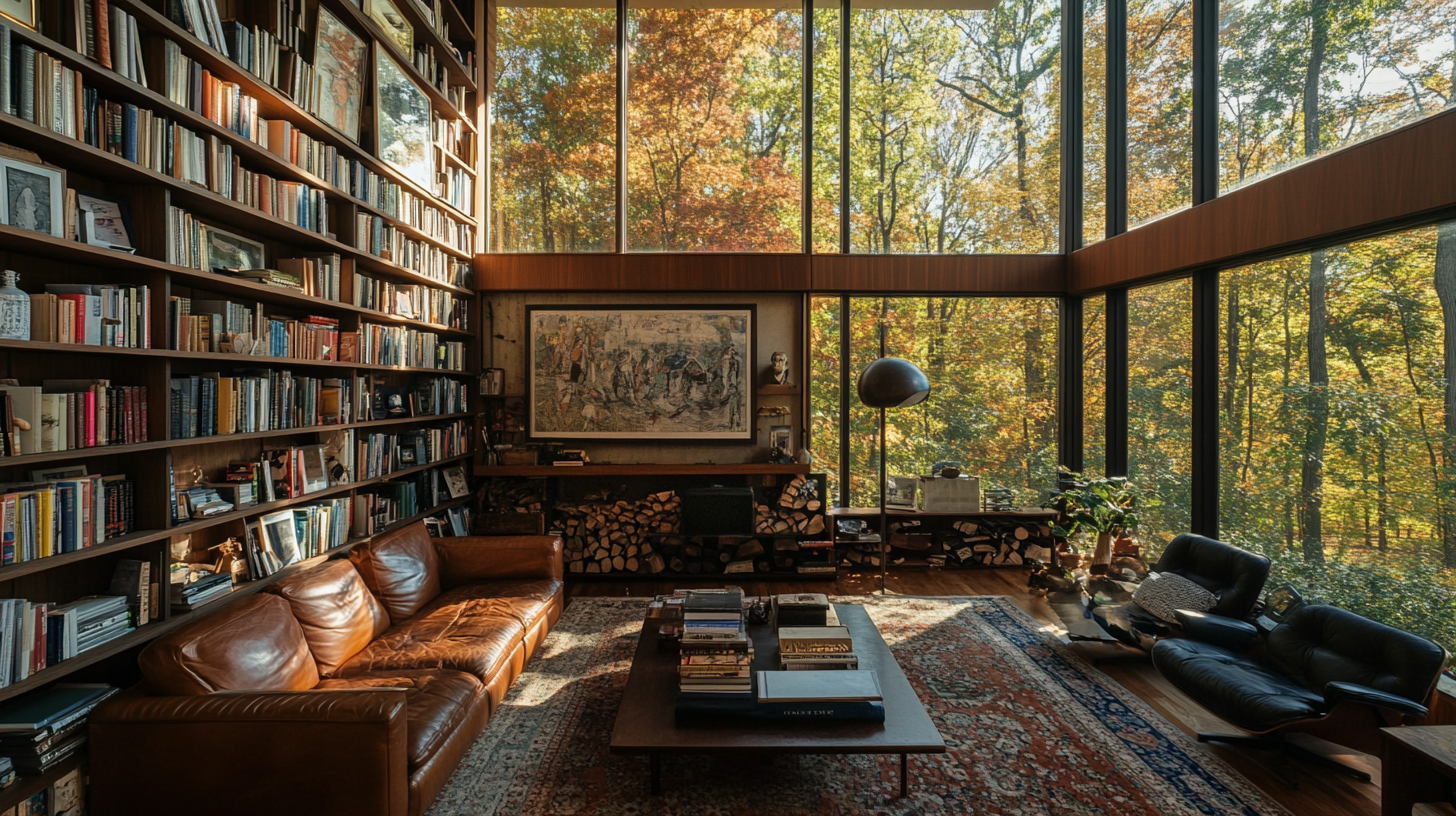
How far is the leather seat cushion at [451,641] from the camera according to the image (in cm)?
292

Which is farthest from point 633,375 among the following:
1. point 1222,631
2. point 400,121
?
point 1222,631

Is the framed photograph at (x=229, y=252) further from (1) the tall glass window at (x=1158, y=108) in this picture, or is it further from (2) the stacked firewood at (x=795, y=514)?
(1) the tall glass window at (x=1158, y=108)

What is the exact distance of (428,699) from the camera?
2.58m

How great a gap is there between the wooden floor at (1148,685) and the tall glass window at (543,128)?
325 centimetres

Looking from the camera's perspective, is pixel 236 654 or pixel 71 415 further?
pixel 236 654

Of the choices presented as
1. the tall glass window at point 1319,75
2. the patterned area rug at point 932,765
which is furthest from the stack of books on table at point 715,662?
the tall glass window at point 1319,75

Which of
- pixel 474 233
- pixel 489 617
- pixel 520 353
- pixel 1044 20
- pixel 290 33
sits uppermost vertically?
pixel 1044 20

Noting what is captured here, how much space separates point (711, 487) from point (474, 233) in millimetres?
2970

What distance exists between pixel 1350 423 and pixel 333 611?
496 cm

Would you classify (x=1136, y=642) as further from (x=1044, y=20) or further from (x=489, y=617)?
(x=1044, y=20)

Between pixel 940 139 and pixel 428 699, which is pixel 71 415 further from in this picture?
pixel 940 139

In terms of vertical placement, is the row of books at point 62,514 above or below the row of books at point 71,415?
below

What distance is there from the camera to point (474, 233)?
5684mm

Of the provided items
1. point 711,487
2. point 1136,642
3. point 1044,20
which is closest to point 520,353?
point 711,487
